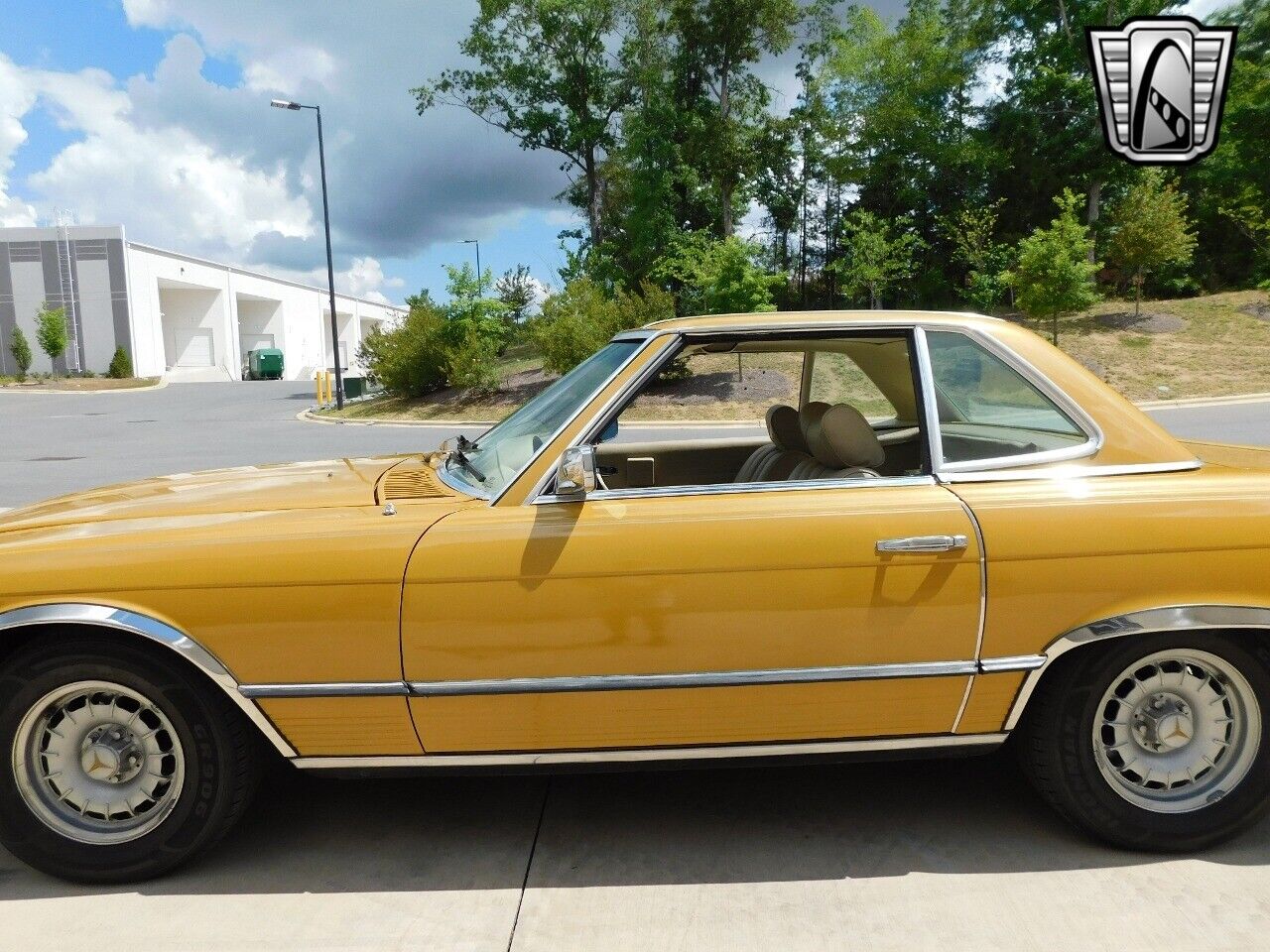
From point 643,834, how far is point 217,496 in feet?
5.86

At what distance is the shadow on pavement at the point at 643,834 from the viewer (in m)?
2.56

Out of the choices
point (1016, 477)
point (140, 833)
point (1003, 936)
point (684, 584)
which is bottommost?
point (1003, 936)

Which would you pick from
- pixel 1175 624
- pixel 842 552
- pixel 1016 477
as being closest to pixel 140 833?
pixel 842 552

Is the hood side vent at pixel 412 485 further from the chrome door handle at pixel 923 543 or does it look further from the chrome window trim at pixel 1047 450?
the chrome window trim at pixel 1047 450

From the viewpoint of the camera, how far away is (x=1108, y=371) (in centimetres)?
2344

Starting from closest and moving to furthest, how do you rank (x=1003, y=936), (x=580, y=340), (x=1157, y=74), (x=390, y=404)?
1. (x=1003, y=936)
2. (x=1157, y=74)
3. (x=580, y=340)
4. (x=390, y=404)

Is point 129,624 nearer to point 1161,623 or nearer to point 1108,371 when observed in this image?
point 1161,623

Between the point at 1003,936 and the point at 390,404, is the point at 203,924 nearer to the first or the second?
the point at 1003,936

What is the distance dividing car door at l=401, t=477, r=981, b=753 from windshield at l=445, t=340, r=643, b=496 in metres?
0.31

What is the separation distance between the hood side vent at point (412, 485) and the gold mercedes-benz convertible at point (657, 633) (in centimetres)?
9

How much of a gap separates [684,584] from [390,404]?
25.0 m

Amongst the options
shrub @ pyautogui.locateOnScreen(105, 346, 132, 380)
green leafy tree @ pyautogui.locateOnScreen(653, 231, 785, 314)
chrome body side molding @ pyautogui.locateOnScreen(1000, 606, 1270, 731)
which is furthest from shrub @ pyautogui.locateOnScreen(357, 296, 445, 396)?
shrub @ pyautogui.locateOnScreen(105, 346, 132, 380)

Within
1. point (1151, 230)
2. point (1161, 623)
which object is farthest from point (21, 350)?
point (1161, 623)

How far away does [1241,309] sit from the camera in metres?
28.4
